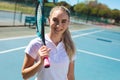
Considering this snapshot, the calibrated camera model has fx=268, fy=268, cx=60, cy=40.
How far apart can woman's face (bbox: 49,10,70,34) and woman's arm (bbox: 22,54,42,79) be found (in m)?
0.37

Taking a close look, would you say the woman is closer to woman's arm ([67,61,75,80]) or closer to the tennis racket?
the tennis racket

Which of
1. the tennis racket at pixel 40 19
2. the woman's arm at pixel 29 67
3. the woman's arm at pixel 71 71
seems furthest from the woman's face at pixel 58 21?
the woman's arm at pixel 71 71

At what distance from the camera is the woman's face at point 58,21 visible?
2648 mm

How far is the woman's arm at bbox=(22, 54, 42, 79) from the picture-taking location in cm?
254

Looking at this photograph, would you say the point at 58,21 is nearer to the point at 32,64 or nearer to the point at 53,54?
the point at 53,54

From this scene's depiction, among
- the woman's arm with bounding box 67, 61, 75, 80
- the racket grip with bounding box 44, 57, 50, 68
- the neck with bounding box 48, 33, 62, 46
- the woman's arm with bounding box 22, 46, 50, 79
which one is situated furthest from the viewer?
the woman's arm with bounding box 67, 61, 75, 80

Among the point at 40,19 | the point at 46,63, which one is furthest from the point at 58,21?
the point at 46,63

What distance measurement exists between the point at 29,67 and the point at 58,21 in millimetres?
537

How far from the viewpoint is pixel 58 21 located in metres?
2.66

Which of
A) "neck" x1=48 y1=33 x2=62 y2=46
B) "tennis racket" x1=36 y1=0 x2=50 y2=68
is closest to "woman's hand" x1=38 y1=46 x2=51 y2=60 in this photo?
"tennis racket" x1=36 y1=0 x2=50 y2=68

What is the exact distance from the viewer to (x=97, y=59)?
12.7m

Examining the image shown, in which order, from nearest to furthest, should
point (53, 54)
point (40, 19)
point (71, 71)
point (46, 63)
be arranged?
point (46, 63) < point (40, 19) < point (53, 54) < point (71, 71)

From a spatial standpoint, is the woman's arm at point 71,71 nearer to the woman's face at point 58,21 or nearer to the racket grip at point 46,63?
the woman's face at point 58,21

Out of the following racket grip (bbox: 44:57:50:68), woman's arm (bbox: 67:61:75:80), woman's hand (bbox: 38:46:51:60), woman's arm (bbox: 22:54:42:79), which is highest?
woman's hand (bbox: 38:46:51:60)
